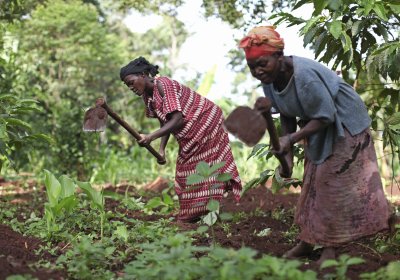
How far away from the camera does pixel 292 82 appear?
10.0ft

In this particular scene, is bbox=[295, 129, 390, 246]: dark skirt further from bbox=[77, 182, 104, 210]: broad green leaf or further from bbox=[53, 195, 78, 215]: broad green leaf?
bbox=[53, 195, 78, 215]: broad green leaf

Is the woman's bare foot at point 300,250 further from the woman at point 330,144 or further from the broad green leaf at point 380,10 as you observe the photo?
the broad green leaf at point 380,10

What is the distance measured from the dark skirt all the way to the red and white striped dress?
139cm

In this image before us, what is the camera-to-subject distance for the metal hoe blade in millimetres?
4211

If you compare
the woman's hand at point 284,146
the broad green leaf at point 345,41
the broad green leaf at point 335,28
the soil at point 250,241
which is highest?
the broad green leaf at point 335,28

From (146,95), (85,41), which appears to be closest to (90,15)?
(85,41)

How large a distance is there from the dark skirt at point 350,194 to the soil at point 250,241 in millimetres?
152

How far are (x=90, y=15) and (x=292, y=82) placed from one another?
70.1ft

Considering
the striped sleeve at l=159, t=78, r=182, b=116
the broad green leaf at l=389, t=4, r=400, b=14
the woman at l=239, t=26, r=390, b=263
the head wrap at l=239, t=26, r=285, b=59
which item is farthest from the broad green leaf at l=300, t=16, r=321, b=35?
the striped sleeve at l=159, t=78, r=182, b=116

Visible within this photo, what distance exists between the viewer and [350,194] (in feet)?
10.4

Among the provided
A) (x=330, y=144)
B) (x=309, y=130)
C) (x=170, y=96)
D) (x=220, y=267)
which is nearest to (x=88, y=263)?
(x=220, y=267)

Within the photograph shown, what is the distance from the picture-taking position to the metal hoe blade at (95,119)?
4.21m

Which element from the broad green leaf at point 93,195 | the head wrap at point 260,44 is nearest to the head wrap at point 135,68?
the broad green leaf at point 93,195

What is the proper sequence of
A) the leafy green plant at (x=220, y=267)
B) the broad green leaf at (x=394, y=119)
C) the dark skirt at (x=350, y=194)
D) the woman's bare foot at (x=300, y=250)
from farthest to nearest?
the broad green leaf at (x=394, y=119) → the woman's bare foot at (x=300, y=250) → the dark skirt at (x=350, y=194) → the leafy green plant at (x=220, y=267)
